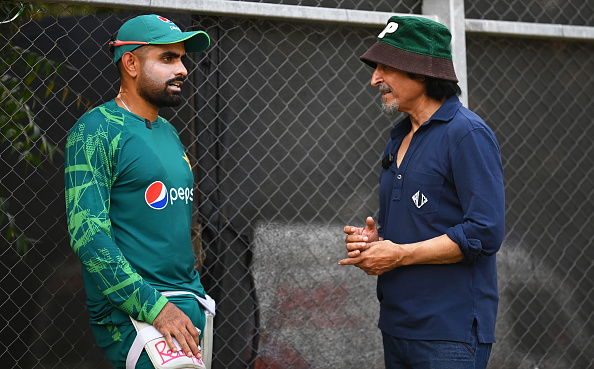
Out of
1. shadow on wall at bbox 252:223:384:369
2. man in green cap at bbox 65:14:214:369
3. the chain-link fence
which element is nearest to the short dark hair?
man in green cap at bbox 65:14:214:369

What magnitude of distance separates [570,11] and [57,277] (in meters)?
3.53

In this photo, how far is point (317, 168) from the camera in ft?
12.4

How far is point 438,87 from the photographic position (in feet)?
8.31

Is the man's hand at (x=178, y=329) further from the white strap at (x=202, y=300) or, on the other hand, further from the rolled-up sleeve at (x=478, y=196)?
the rolled-up sleeve at (x=478, y=196)

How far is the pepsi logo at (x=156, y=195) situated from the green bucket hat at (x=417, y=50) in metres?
0.95

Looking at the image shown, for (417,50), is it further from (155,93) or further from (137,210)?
(137,210)

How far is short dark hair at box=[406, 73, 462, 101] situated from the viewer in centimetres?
253

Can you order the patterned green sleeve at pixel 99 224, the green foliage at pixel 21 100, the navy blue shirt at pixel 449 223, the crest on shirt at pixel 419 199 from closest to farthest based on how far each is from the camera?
the patterned green sleeve at pixel 99 224
the navy blue shirt at pixel 449 223
the crest on shirt at pixel 419 199
the green foliage at pixel 21 100

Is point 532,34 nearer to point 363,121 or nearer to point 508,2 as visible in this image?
point 508,2

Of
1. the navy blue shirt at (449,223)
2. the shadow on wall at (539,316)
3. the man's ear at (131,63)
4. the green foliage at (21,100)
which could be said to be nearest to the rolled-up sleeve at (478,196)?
the navy blue shirt at (449,223)

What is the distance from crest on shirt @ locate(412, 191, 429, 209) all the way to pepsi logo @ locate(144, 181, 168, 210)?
910 mm

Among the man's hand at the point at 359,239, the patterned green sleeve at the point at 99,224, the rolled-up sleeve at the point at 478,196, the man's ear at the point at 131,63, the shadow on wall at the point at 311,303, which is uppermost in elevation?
the rolled-up sleeve at the point at 478,196

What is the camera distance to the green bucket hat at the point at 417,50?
2.49 m

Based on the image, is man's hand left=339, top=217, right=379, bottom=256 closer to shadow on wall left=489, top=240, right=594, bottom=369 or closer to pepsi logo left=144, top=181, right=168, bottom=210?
pepsi logo left=144, top=181, right=168, bottom=210
